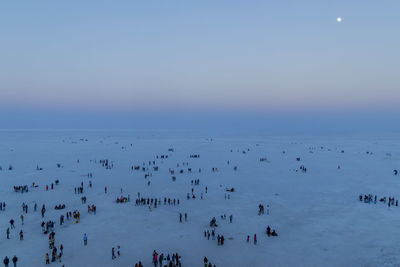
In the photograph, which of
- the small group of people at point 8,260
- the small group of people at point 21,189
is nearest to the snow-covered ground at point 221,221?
the small group of people at point 8,260

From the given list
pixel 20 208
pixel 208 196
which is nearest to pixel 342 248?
pixel 208 196

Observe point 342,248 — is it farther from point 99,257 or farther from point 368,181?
point 368,181

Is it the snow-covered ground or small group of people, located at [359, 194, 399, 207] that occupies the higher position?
small group of people, located at [359, 194, 399, 207]

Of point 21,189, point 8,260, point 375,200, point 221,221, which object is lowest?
point 21,189

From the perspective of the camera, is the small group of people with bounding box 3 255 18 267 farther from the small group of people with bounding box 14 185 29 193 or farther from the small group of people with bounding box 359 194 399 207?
the small group of people with bounding box 359 194 399 207

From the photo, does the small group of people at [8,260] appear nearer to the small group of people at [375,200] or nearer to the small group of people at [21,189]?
the small group of people at [21,189]

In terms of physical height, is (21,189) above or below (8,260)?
below

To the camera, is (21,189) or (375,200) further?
(21,189)

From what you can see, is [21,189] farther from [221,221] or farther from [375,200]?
[375,200]

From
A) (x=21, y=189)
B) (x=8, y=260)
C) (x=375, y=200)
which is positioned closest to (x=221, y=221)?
(x=8, y=260)

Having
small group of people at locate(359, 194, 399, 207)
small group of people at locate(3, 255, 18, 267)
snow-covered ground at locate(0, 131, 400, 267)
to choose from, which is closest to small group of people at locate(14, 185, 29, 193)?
snow-covered ground at locate(0, 131, 400, 267)

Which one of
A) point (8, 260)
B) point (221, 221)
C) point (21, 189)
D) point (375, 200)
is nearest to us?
point (8, 260)
